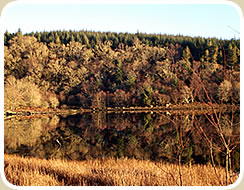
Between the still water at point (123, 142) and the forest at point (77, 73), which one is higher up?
the forest at point (77, 73)

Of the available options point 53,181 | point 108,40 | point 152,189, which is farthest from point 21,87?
point 152,189

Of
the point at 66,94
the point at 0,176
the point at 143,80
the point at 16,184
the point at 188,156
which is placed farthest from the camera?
the point at 66,94

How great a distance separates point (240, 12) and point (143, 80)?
317 inches

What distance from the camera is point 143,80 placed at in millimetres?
10703

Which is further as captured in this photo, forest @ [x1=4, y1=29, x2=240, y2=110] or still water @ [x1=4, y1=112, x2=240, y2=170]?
forest @ [x1=4, y1=29, x2=240, y2=110]

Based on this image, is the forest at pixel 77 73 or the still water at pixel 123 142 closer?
the still water at pixel 123 142

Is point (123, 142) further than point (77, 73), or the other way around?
point (77, 73)

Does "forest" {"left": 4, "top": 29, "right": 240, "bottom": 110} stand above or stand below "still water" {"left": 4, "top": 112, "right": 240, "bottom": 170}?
above

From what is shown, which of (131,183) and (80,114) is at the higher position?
(131,183)

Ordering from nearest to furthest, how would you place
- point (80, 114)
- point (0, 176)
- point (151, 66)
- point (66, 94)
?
point (0, 176), point (151, 66), point (66, 94), point (80, 114)

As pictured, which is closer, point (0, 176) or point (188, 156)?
point (0, 176)

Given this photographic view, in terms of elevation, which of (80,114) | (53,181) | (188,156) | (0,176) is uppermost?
(0,176)

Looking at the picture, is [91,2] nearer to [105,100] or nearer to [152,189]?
[152,189]

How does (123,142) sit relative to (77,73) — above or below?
below
